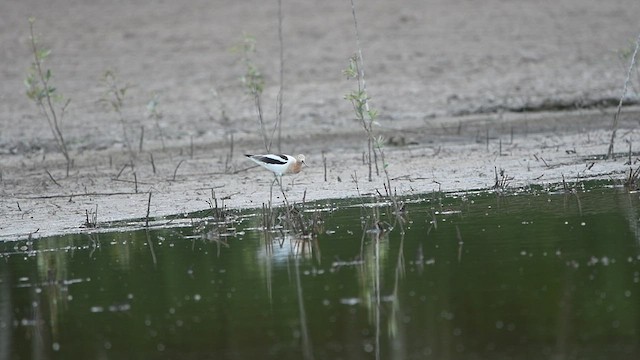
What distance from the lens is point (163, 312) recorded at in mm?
7430

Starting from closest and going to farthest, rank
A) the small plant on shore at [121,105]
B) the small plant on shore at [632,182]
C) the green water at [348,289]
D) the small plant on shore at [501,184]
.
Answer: the green water at [348,289] → the small plant on shore at [632,182] → the small plant on shore at [501,184] → the small plant on shore at [121,105]

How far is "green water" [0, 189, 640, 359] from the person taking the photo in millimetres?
6520

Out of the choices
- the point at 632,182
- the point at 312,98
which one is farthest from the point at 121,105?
the point at 632,182

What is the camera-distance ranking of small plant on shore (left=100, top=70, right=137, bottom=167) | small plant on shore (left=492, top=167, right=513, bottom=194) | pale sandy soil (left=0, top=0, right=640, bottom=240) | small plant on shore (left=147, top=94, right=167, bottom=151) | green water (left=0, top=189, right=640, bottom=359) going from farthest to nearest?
small plant on shore (left=147, top=94, right=167, bottom=151), small plant on shore (left=100, top=70, right=137, bottom=167), pale sandy soil (left=0, top=0, right=640, bottom=240), small plant on shore (left=492, top=167, right=513, bottom=194), green water (left=0, top=189, right=640, bottom=359)

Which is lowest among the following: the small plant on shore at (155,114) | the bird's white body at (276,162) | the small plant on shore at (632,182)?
the small plant on shore at (632,182)

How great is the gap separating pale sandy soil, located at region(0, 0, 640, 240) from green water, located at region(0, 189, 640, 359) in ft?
4.63

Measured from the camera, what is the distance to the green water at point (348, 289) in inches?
257

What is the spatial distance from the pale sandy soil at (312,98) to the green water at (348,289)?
1412 mm

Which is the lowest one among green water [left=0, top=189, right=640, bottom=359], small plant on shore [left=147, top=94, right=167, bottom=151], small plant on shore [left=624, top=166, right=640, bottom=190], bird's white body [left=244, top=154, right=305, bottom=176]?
green water [left=0, top=189, right=640, bottom=359]

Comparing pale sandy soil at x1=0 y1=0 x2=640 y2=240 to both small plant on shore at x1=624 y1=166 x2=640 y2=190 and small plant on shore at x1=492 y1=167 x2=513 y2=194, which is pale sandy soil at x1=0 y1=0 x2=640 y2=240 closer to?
small plant on shore at x1=492 y1=167 x2=513 y2=194

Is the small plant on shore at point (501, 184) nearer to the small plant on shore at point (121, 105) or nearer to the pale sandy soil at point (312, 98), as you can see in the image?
the pale sandy soil at point (312, 98)

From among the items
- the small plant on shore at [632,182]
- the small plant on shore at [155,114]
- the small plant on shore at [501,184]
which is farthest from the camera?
the small plant on shore at [155,114]

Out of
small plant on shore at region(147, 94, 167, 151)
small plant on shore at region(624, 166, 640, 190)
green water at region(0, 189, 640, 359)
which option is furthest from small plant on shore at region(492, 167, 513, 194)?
small plant on shore at region(147, 94, 167, 151)

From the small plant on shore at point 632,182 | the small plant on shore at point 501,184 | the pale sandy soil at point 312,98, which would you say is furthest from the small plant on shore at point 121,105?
the small plant on shore at point 632,182
